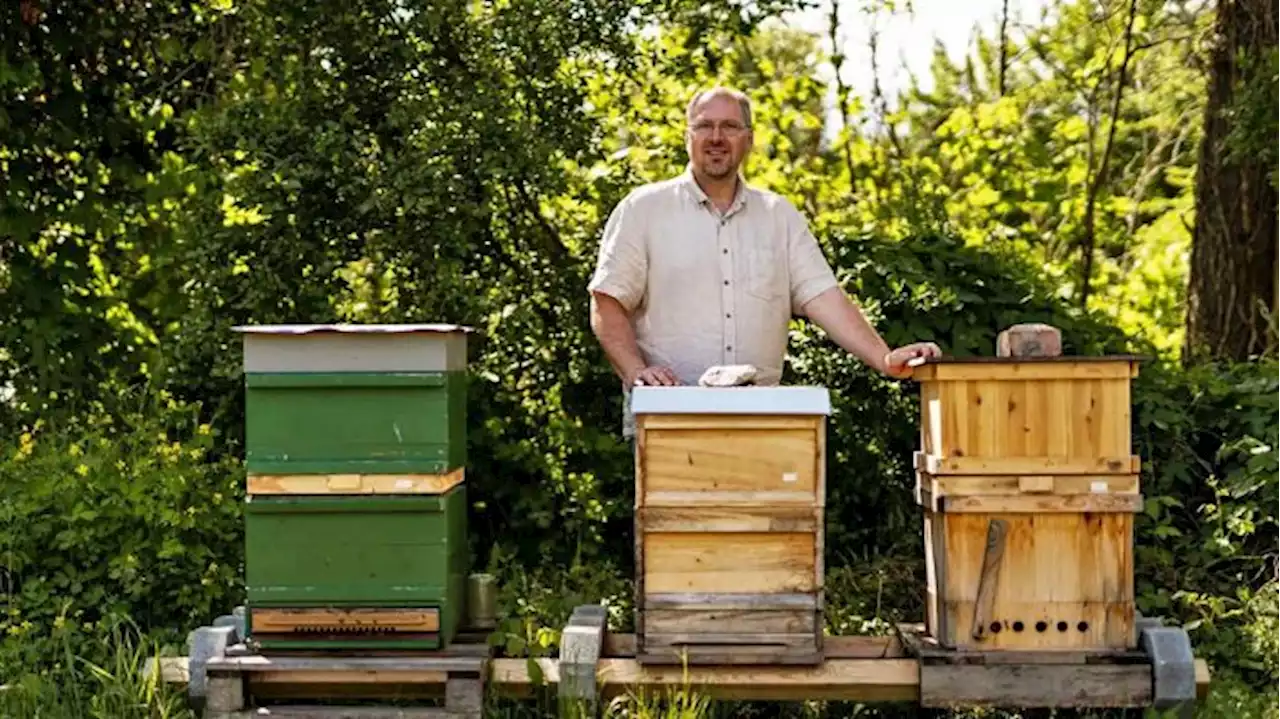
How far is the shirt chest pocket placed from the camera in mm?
5336

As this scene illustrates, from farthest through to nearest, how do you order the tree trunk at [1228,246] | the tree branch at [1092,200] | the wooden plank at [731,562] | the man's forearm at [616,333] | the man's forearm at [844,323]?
the tree branch at [1092,200]
the tree trunk at [1228,246]
the man's forearm at [844,323]
the man's forearm at [616,333]
the wooden plank at [731,562]

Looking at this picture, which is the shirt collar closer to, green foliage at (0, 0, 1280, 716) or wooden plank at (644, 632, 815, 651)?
wooden plank at (644, 632, 815, 651)

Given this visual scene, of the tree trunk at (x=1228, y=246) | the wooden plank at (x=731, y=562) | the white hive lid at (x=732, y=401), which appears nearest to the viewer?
the white hive lid at (x=732, y=401)

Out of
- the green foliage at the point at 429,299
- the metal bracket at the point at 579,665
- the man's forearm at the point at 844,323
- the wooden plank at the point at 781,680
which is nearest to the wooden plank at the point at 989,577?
the wooden plank at the point at 781,680

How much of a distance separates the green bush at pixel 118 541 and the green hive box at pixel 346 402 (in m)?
1.42

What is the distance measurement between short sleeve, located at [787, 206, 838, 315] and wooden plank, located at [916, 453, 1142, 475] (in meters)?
0.80

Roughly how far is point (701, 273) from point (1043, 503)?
123 cm

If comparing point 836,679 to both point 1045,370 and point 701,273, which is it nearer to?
point 1045,370

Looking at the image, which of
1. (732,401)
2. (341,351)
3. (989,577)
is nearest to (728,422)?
(732,401)

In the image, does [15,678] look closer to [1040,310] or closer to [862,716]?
[862,716]

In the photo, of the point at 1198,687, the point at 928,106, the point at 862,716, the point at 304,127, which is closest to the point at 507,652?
the point at 862,716

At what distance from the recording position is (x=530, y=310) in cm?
717

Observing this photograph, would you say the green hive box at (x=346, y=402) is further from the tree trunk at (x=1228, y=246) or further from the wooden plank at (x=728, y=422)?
the tree trunk at (x=1228, y=246)

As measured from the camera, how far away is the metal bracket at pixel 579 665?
5.04 metres
